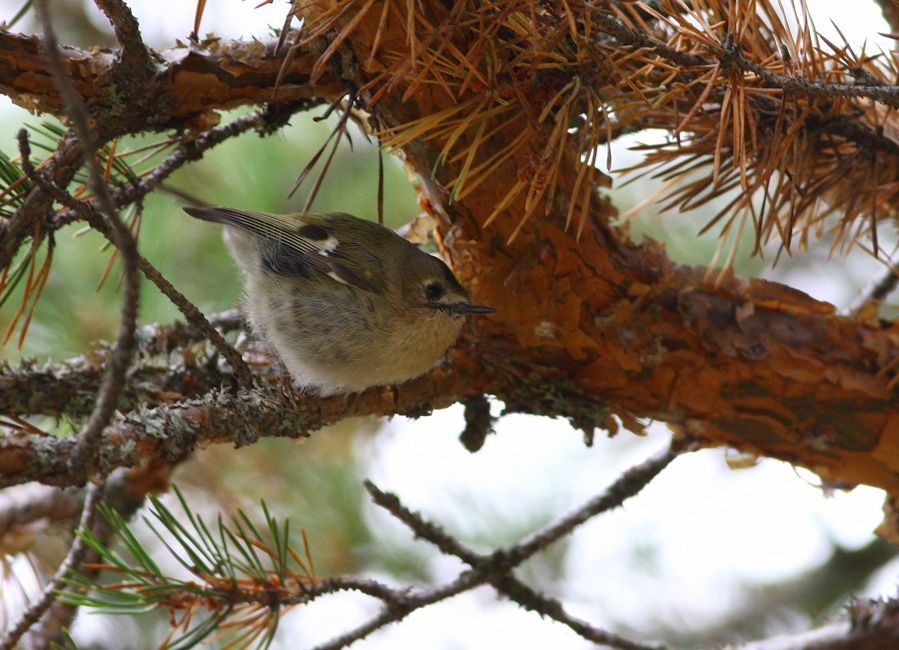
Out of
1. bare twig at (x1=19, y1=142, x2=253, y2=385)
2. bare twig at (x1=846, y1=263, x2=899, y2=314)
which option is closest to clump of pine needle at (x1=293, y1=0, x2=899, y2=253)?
bare twig at (x1=19, y1=142, x2=253, y2=385)

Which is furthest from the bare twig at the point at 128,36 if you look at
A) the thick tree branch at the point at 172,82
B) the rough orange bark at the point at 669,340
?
the rough orange bark at the point at 669,340

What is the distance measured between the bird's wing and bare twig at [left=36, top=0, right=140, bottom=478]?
1059 mm

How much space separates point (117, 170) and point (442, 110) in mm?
634

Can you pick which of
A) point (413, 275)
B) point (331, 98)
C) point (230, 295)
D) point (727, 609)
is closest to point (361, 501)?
point (230, 295)

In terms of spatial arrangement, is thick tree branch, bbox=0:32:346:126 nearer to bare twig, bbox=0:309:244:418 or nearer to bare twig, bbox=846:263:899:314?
bare twig, bbox=0:309:244:418

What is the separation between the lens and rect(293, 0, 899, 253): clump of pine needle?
46.4 inches

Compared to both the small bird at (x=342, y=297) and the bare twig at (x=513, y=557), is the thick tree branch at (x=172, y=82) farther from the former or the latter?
the bare twig at (x=513, y=557)

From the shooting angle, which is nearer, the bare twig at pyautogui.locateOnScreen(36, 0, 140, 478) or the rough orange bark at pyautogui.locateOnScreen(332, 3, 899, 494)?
the bare twig at pyautogui.locateOnScreen(36, 0, 140, 478)

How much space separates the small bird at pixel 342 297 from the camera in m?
1.74

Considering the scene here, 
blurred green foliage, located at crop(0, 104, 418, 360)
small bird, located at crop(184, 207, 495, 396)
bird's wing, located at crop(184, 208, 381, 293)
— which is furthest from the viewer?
blurred green foliage, located at crop(0, 104, 418, 360)

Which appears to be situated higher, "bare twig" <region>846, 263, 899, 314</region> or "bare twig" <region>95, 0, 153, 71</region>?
"bare twig" <region>846, 263, 899, 314</region>

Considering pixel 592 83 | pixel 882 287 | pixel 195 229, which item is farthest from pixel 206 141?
pixel 882 287

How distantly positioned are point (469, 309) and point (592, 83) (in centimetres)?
53

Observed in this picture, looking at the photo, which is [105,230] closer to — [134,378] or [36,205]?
[36,205]
